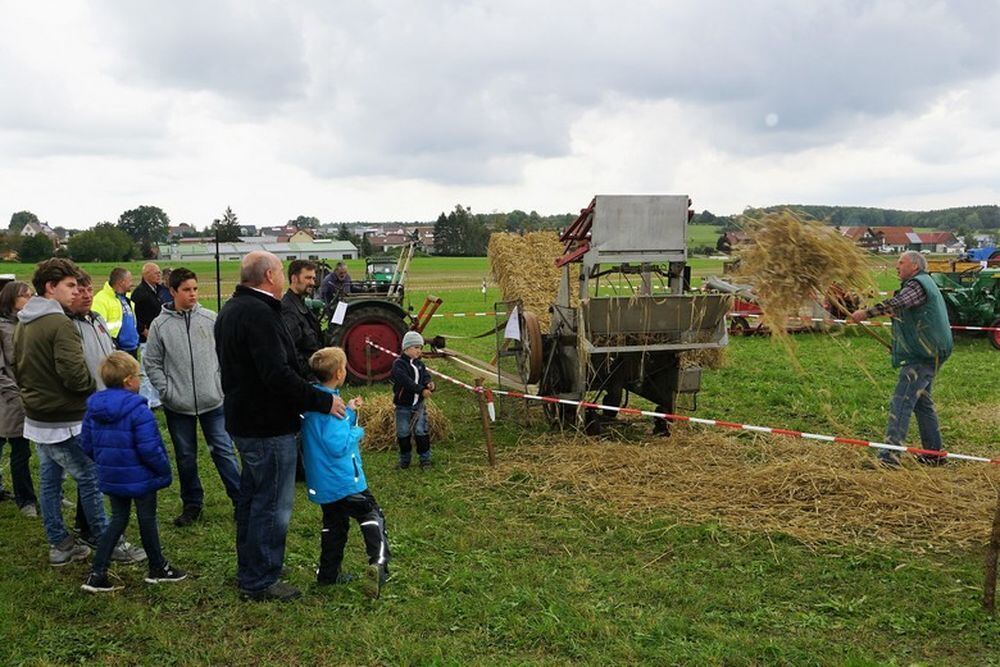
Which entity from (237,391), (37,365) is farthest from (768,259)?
(37,365)

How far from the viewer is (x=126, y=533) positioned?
540cm

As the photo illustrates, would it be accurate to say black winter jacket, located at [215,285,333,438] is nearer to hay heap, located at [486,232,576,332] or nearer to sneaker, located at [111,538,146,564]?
sneaker, located at [111,538,146,564]

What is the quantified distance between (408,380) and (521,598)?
9.96 ft

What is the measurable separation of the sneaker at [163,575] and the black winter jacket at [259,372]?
3.57 feet

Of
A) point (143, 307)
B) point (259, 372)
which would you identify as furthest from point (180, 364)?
point (143, 307)

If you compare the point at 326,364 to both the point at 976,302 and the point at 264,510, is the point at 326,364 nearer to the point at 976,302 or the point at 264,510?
the point at 264,510

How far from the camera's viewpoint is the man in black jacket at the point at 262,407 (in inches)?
159

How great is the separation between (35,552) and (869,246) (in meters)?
6.36

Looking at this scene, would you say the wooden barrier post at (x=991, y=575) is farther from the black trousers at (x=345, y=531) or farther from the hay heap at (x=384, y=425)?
the hay heap at (x=384, y=425)

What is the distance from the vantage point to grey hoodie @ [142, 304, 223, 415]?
538 centimetres

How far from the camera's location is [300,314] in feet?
20.7

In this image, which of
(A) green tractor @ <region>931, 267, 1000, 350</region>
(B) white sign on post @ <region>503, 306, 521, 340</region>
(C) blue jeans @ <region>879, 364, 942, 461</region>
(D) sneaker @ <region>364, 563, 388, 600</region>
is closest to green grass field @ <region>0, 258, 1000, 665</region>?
(D) sneaker @ <region>364, 563, 388, 600</region>

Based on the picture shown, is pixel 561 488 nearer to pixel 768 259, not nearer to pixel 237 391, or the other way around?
pixel 768 259

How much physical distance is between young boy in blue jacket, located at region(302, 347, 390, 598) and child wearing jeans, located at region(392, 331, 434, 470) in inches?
97.2
